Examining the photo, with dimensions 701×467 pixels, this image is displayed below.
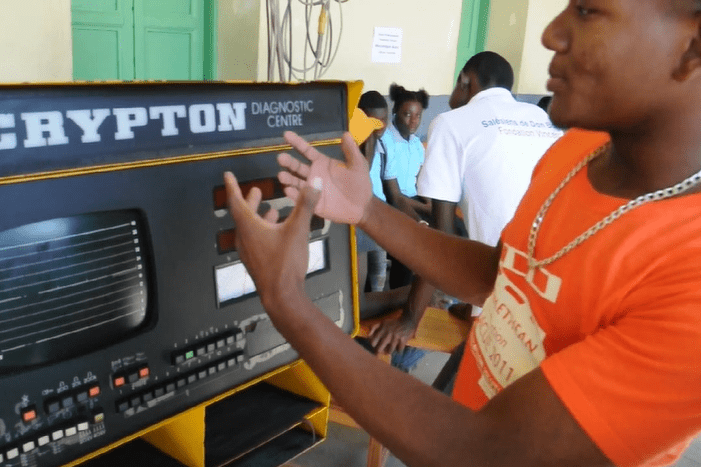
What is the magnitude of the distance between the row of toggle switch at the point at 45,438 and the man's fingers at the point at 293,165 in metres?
0.37

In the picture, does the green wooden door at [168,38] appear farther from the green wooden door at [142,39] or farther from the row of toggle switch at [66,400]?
the row of toggle switch at [66,400]

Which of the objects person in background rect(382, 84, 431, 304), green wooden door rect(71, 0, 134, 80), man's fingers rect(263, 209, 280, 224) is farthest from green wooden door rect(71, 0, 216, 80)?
man's fingers rect(263, 209, 280, 224)

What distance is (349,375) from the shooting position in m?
0.70

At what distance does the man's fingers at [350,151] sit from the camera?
37.4 inches

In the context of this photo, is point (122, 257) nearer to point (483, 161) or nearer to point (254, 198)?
point (254, 198)

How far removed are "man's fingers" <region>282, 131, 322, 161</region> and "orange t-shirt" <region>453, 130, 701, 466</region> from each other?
0.32 m

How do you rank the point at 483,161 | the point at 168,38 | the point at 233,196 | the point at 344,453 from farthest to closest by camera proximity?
the point at 168,38 → the point at 344,453 → the point at 483,161 → the point at 233,196

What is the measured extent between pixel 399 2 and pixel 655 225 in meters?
3.70

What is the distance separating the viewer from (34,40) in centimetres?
181

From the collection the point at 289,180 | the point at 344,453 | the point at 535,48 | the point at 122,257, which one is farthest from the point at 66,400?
the point at 535,48

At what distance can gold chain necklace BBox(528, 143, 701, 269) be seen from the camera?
70 centimetres

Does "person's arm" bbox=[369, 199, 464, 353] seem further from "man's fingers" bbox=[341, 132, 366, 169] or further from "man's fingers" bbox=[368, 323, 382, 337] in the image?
"man's fingers" bbox=[341, 132, 366, 169]

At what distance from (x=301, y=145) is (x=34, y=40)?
1318 mm

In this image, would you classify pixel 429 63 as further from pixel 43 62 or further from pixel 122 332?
pixel 122 332
